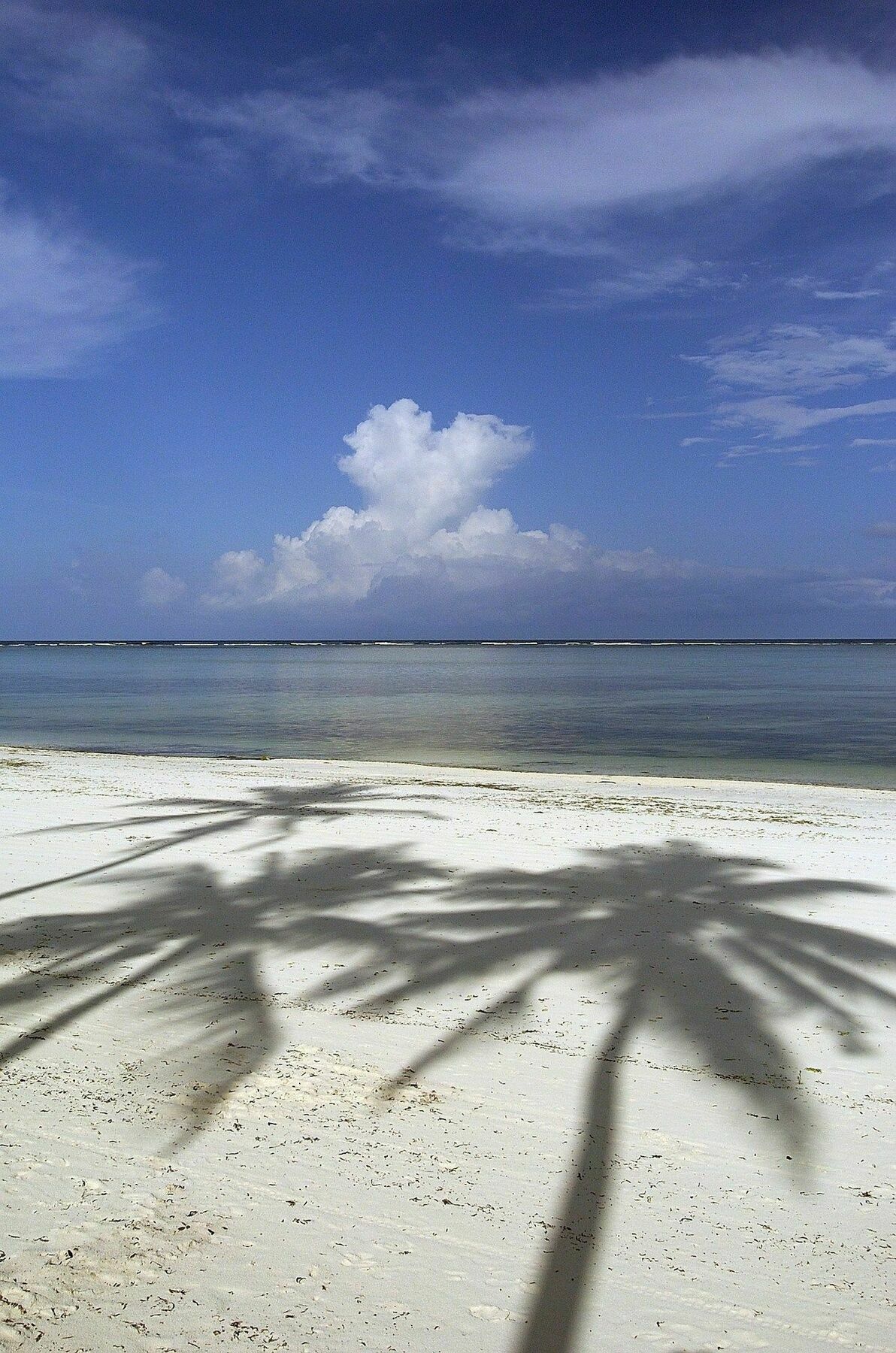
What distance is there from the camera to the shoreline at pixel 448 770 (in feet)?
59.5

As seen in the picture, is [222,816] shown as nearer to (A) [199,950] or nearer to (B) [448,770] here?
(A) [199,950]

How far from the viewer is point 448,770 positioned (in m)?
20.7

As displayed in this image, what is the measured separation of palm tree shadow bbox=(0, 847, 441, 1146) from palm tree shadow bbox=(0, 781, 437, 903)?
76 cm

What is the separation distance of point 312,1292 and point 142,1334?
1.70 ft

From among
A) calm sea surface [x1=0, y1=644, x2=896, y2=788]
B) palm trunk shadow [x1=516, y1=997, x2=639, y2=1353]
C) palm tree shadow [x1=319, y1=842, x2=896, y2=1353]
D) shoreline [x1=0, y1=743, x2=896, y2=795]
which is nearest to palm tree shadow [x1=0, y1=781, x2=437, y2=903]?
palm tree shadow [x1=319, y1=842, x2=896, y2=1353]

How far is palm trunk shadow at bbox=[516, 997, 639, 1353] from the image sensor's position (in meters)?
2.91

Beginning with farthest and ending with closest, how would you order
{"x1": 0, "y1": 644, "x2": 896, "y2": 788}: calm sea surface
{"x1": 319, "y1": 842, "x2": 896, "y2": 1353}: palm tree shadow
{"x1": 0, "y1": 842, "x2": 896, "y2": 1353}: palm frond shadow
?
{"x1": 0, "y1": 644, "x2": 896, "y2": 788}: calm sea surface → {"x1": 0, "y1": 842, "x2": 896, "y2": 1353}: palm frond shadow → {"x1": 319, "y1": 842, "x2": 896, "y2": 1353}: palm tree shadow

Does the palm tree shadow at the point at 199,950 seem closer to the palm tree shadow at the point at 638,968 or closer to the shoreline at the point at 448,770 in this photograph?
the palm tree shadow at the point at 638,968

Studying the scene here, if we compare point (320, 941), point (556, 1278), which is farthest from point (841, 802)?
point (556, 1278)

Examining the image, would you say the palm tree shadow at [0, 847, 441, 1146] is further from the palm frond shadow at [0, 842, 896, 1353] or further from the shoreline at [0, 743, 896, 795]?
the shoreline at [0, 743, 896, 795]

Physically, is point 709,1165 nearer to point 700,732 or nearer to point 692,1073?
point 692,1073

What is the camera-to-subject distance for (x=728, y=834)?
1092 centimetres

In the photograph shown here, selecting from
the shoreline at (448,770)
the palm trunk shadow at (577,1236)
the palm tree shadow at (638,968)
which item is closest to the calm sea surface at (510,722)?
the shoreline at (448,770)

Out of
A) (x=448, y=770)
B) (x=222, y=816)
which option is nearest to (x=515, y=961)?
(x=222, y=816)
